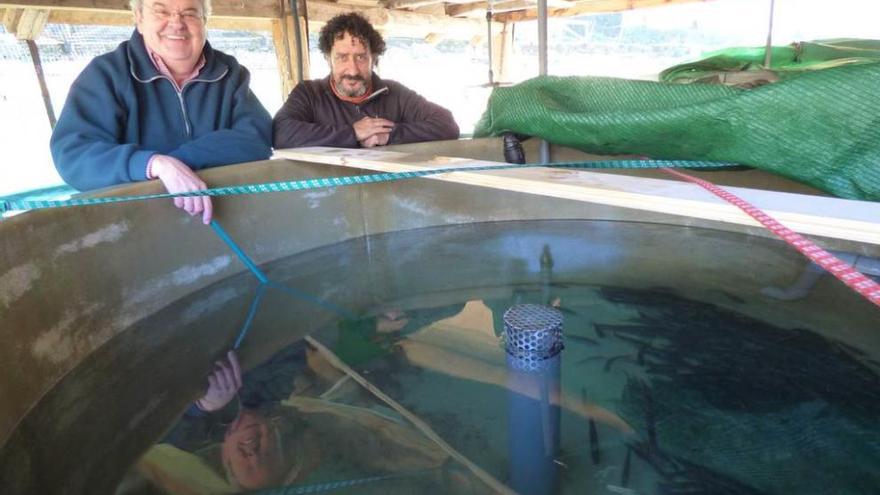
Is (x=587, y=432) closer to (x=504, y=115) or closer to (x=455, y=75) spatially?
(x=504, y=115)

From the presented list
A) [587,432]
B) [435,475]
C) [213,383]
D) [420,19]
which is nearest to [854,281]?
[587,432]

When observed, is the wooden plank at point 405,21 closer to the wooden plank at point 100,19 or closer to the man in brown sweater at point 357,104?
the wooden plank at point 100,19

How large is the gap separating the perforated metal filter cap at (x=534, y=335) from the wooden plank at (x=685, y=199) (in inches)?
14.6

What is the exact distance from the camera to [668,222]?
2.68 m

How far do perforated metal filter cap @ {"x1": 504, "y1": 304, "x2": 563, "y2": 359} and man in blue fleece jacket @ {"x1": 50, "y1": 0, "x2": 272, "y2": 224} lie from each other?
1.13 m

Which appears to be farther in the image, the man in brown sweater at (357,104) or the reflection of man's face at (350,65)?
the reflection of man's face at (350,65)

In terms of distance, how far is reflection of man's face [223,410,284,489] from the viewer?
47.4 inches

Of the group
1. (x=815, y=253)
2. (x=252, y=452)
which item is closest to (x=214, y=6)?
(x=252, y=452)

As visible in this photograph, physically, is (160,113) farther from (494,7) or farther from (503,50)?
(503,50)

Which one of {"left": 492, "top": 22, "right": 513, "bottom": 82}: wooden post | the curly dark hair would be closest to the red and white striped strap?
the curly dark hair

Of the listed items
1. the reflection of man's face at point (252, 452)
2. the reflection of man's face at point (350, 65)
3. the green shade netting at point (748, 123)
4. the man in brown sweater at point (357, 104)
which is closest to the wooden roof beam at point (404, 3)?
the man in brown sweater at point (357, 104)

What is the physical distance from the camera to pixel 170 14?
73.5 inches

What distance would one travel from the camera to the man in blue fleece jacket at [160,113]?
1.74m

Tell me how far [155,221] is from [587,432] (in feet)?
5.05
